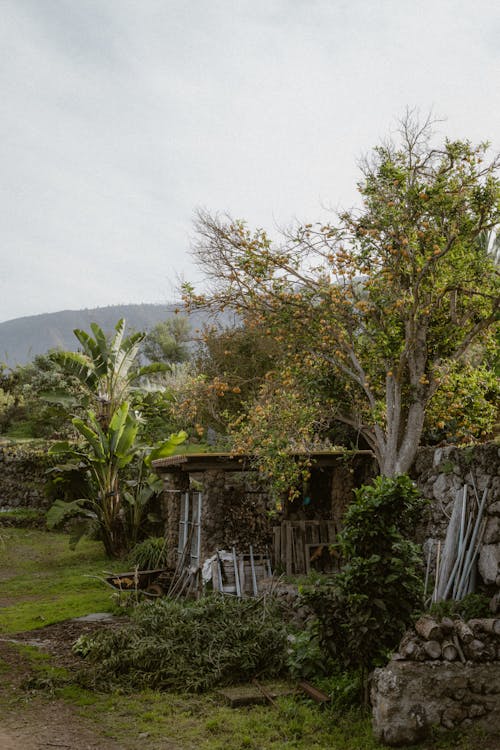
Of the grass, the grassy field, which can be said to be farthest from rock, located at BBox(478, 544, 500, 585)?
the grass

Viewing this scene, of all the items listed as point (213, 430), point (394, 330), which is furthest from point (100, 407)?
point (394, 330)

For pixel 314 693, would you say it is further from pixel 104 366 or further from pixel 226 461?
pixel 104 366

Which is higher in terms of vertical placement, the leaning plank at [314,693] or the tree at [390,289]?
the tree at [390,289]

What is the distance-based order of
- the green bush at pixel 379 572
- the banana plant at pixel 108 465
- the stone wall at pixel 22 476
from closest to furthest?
the green bush at pixel 379 572 < the banana plant at pixel 108 465 < the stone wall at pixel 22 476

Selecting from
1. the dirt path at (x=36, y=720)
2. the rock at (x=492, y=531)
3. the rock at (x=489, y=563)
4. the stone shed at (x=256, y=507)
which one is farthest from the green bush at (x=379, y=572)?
the stone shed at (x=256, y=507)

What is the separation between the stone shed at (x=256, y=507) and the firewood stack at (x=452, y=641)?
216 inches

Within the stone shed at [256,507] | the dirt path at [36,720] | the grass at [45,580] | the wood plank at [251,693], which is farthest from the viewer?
the grass at [45,580]

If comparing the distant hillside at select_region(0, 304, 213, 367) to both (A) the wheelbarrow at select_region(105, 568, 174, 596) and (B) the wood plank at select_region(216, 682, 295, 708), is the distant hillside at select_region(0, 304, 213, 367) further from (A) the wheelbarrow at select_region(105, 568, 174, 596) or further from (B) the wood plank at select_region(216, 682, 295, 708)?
(B) the wood plank at select_region(216, 682, 295, 708)

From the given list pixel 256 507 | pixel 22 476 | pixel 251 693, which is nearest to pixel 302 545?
pixel 256 507

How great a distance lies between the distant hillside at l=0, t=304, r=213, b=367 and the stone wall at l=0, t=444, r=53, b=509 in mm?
108551

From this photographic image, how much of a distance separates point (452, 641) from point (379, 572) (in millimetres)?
904

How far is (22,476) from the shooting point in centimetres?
2434

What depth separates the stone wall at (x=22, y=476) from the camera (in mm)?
24078

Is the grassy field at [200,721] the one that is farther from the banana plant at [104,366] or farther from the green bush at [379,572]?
the banana plant at [104,366]
